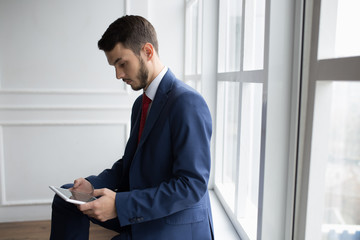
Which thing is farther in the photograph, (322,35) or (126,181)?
(126,181)

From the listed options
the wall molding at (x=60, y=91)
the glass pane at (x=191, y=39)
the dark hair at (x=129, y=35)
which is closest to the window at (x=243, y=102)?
the dark hair at (x=129, y=35)

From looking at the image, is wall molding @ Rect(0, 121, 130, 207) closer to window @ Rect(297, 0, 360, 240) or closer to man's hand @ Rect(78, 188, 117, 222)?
man's hand @ Rect(78, 188, 117, 222)

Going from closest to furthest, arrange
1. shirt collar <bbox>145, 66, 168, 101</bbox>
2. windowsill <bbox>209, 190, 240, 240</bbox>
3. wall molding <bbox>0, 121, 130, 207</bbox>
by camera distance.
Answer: shirt collar <bbox>145, 66, 168, 101</bbox>
windowsill <bbox>209, 190, 240, 240</bbox>
wall molding <bbox>0, 121, 130, 207</bbox>

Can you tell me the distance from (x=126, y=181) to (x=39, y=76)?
74.3 inches

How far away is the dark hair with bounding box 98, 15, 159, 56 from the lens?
52.9 inches

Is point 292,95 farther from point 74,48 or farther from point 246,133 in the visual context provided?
point 74,48

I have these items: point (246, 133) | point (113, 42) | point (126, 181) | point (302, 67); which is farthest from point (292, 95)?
point (126, 181)

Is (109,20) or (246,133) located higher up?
(109,20)

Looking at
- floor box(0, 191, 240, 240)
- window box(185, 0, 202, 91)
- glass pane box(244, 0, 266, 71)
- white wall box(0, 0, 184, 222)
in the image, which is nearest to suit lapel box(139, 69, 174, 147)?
glass pane box(244, 0, 266, 71)

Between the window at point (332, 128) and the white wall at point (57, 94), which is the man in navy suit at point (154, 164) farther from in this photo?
the white wall at point (57, 94)

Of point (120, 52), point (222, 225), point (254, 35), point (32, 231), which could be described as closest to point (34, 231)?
point (32, 231)

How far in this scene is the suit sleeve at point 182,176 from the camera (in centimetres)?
115

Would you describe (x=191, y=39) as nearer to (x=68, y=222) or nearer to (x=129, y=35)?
(x=129, y=35)

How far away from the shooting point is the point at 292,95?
109 cm
